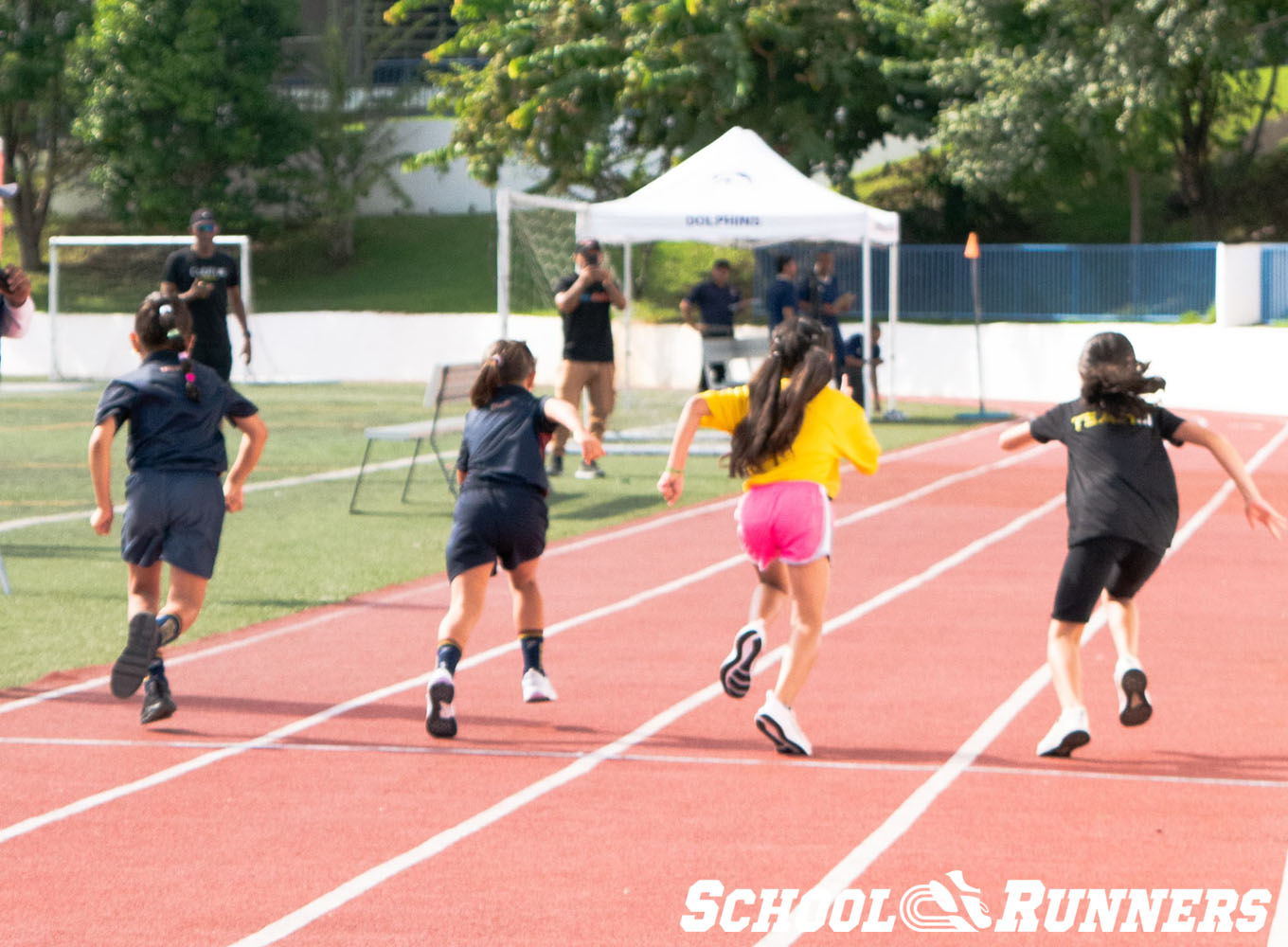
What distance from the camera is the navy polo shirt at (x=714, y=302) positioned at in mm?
21734

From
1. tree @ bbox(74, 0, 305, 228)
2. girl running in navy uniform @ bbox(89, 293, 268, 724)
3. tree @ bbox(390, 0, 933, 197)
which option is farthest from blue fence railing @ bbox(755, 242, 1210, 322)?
girl running in navy uniform @ bbox(89, 293, 268, 724)

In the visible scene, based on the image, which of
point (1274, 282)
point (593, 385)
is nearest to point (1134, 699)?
point (593, 385)

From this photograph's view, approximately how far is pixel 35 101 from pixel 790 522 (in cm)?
4511

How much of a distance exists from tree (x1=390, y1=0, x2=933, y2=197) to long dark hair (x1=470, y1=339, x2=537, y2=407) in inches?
1102

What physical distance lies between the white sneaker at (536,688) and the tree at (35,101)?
139 feet

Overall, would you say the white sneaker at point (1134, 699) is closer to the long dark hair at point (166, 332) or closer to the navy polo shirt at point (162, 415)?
the navy polo shirt at point (162, 415)

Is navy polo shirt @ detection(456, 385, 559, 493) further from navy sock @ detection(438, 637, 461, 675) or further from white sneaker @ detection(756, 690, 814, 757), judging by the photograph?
white sneaker @ detection(756, 690, 814, 757)

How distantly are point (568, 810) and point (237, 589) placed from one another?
5.29 meters

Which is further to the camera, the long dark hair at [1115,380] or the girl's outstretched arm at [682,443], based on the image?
the girl's outstretched arm at [682,443]

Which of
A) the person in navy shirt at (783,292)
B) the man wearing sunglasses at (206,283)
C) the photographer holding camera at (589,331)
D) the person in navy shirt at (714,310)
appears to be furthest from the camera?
the person in navy shirt at (714,310)

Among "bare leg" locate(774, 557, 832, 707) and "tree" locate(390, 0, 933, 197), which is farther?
"tree" locate(390, 0, 933, 197)

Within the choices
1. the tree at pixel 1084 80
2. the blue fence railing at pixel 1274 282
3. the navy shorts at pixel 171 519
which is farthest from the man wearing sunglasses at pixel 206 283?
the blue fence railing at pixel 1274 282

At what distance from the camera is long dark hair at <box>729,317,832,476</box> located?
7.02 metres

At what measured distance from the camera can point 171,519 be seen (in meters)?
7.52
